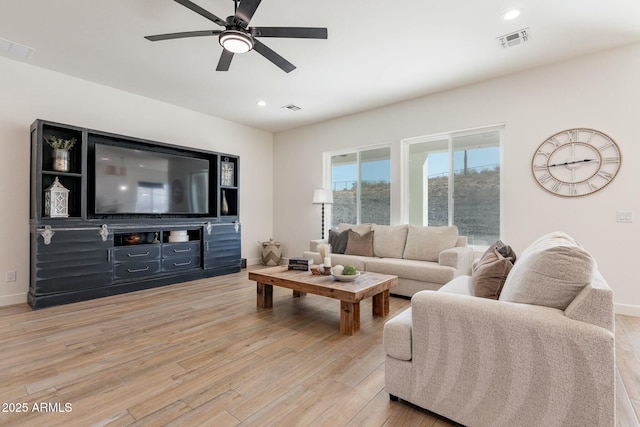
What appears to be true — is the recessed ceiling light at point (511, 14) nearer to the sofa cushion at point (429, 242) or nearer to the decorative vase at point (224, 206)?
the sofa cushion at point (429, 242)

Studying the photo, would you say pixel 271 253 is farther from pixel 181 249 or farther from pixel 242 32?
pixel 242 32

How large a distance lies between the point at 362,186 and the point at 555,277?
165 inches

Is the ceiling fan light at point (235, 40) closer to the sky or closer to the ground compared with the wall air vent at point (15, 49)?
closer to the ground

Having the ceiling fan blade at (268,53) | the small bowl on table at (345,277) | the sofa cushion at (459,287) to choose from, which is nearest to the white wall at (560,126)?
the sofa cushion at (459,287)

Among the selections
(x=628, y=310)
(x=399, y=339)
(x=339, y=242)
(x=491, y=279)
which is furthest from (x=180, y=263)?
(x=628, y=310)

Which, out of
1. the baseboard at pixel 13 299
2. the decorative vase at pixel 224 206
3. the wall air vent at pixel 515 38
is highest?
the wall air vent at pixel 515 38

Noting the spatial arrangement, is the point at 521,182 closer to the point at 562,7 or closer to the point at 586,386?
the point at 562,7

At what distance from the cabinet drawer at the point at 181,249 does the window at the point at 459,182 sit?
3.45 m

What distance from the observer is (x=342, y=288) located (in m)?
2.62

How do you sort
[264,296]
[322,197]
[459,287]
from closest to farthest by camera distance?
[459,287] → [264,296] → [322,197]

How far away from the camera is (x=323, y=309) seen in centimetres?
329

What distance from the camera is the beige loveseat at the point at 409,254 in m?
3.54

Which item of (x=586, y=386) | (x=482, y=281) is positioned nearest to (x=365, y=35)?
(x=482, y=281)

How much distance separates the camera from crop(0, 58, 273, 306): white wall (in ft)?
11.3
